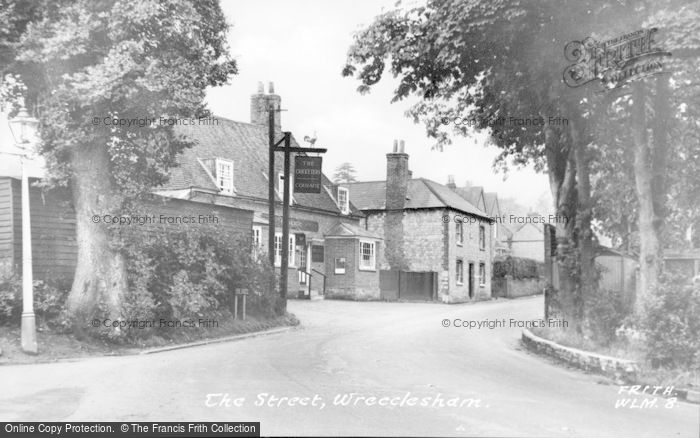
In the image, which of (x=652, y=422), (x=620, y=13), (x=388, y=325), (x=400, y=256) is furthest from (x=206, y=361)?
(x=400, y=256)

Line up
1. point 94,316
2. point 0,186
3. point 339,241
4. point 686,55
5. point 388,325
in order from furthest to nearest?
point 339,241, point 388,325, point 0,186, point 94,316, point 686,55

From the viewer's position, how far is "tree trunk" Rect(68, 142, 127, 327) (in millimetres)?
16125

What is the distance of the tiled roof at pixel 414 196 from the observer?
4225cm

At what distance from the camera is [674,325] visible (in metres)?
12.4

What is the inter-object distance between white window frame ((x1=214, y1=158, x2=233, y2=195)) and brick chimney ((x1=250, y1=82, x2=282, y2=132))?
6.73 metres

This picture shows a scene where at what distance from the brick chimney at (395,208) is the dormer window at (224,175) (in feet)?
39.5

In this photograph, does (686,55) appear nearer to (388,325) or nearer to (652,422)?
(652,422)

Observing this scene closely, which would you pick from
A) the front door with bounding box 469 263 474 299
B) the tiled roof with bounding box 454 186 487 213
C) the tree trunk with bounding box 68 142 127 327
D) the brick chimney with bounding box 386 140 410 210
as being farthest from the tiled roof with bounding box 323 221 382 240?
the tiled roof with bounding box 454 186 487 213

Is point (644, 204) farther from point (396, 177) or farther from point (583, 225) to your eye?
point (396, 177)

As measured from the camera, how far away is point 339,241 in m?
37.3

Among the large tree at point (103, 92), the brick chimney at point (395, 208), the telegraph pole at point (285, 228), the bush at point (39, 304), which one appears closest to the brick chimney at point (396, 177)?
the brick chimney at point (395, 208)

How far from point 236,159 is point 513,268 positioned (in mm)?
23010

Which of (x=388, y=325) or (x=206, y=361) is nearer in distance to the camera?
(x=206, y=361)

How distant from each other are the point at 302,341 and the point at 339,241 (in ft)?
64.6
